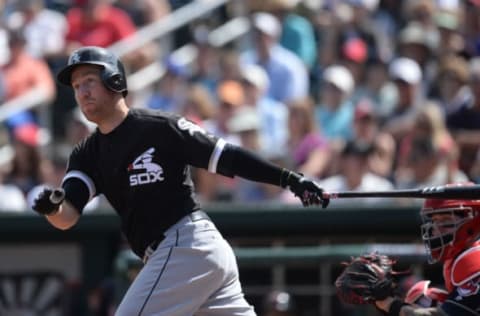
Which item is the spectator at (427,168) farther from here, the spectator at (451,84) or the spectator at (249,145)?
the spectator at (249,145)

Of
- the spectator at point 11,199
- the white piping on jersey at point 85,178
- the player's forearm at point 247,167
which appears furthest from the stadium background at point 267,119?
the player's forearm at point 247,167

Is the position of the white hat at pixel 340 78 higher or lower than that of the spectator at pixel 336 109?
higher

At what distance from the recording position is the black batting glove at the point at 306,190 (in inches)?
223

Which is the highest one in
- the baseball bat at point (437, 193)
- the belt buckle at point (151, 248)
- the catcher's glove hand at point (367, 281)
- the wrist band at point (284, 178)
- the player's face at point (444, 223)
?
the wrist band at point (284, 178)

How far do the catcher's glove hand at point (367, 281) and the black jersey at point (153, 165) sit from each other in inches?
29.4

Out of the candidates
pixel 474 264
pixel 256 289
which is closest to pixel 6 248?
pixel 256 289

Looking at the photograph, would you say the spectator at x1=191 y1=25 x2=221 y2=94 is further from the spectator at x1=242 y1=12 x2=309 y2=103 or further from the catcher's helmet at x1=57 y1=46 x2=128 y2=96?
the catcher's helmet at x1=57 y1=46 x2=128 y2=96

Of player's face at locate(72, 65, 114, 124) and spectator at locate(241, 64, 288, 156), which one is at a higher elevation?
spectator at locate(241, 64, 288, 156)

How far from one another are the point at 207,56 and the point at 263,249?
3.02 m

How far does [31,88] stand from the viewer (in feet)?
38.1

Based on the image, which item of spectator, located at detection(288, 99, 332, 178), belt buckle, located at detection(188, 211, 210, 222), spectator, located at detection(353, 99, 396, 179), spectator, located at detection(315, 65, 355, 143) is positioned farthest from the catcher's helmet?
spectator, located at detection(315, 65, 355, 143)

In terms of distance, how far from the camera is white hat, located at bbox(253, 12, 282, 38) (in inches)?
447

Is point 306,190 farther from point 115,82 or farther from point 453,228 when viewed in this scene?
point 115,82

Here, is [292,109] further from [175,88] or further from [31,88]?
[31,88]
